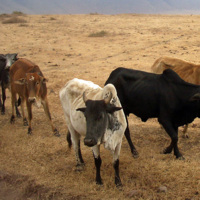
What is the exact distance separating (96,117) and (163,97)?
5.34 feet

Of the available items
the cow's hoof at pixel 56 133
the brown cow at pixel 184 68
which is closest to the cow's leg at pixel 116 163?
the brown cow at pixel 184 68

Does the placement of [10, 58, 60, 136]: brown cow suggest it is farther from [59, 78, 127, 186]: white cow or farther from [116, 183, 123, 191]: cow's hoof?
[116, 183, 123, 191]: cow's hoof

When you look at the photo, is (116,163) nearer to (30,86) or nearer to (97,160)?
(97,160)

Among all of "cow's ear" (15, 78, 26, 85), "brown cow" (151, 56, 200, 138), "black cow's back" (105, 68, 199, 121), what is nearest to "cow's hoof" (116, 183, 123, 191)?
"black cow's back" (105, 68, 199, 121)

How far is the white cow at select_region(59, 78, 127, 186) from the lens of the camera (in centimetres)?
348

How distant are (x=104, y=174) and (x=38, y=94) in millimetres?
2591

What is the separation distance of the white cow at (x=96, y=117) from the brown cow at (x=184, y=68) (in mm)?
2324

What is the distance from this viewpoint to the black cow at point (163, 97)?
4.51 metres

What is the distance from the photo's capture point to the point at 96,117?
347cm

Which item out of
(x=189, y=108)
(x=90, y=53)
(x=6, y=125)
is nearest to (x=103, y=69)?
(x=90, y=53)

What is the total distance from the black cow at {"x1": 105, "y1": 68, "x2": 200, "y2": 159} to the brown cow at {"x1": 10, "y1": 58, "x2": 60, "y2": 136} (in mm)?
1993

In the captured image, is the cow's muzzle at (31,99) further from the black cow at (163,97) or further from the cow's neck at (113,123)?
the cow's neck at (113,123)

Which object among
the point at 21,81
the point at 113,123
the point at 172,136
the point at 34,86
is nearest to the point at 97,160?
the point at 113,123

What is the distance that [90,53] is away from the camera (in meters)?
15.2
